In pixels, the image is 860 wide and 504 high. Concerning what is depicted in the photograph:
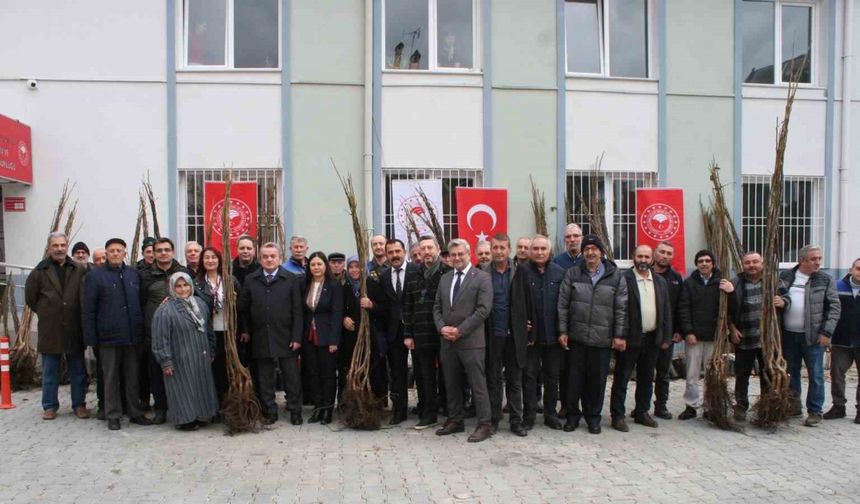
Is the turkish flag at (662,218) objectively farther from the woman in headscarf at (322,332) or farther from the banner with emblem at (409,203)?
the woman in headscarf at (322,332)

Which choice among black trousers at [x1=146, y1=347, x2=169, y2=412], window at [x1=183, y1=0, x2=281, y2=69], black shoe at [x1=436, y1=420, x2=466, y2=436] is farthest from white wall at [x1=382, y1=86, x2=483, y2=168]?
black shoe at [x1=436, y1=420, x2=466, y2=436]

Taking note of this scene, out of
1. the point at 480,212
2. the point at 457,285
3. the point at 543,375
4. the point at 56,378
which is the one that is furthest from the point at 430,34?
the point at 56,378

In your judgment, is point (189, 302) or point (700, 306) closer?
point (189, 302)

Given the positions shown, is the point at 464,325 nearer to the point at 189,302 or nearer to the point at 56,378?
the point at 189,302

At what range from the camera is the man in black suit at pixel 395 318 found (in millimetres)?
6578

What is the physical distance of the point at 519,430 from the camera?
6.13 meters

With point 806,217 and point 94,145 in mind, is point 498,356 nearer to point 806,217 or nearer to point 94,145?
point 94,145

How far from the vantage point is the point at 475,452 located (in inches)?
223

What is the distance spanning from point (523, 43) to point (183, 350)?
6505mm

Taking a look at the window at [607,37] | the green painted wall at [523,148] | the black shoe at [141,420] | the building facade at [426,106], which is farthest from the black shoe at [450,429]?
the window at [607,37]

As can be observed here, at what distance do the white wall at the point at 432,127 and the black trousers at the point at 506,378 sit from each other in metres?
4.10

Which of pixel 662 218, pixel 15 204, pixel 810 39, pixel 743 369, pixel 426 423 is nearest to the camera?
pixel 426 423

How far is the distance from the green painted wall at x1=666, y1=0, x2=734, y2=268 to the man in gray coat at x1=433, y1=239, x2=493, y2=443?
5458mm

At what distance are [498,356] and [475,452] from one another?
0.93m
